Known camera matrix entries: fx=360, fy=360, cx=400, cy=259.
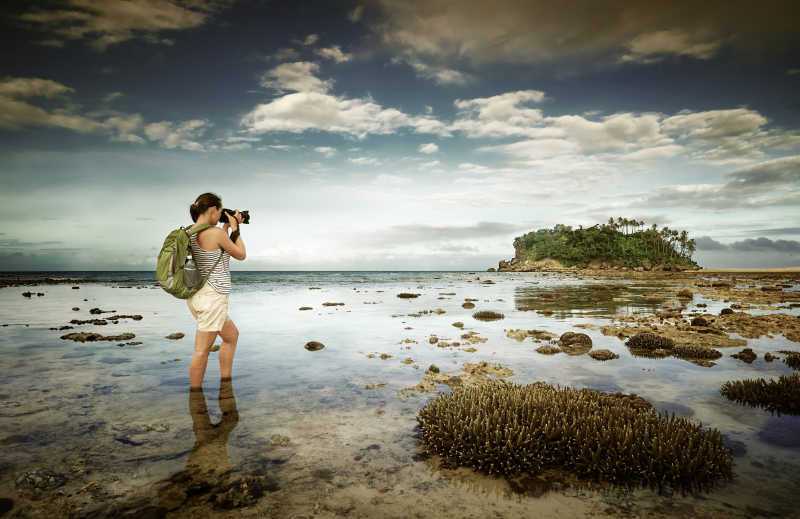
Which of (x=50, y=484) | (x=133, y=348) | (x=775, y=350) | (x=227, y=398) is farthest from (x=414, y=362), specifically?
(x=775, y=350)

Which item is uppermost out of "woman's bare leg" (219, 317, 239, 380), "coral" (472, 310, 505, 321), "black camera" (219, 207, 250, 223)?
"black camera" (219, 207, 250, 223)

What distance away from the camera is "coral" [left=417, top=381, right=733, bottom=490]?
4.38 m

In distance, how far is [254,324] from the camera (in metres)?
17.5

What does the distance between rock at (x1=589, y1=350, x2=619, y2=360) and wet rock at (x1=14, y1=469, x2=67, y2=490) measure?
1146cm

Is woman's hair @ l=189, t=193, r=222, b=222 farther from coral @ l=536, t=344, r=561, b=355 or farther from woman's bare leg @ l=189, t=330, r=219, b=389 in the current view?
coral @ l=536, t=344, r=561, b=355

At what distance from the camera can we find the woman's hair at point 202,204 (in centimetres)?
699

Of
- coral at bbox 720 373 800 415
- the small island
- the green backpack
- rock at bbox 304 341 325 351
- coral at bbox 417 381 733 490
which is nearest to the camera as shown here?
coral at bbox 417 381 733 490

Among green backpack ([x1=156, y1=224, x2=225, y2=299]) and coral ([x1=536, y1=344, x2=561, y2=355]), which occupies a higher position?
green backpack ([x1=156, y1=224, x2=225, y2=299])

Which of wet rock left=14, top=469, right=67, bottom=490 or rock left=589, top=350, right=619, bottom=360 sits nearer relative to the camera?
wet rock left=14, top=469, right=67, bottom=490

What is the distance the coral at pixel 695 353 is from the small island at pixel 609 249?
482 ft

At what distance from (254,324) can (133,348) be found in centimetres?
583

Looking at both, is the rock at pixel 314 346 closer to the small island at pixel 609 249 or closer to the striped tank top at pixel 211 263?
the striped tank top at pixel 211 263

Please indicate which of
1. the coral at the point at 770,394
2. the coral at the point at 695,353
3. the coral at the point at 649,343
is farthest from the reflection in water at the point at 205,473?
the coral at the point at 695,353

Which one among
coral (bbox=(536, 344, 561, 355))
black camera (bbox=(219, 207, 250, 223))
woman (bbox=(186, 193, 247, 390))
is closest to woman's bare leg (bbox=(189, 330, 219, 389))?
woman (bbox=(186, 193, 247, 390))
